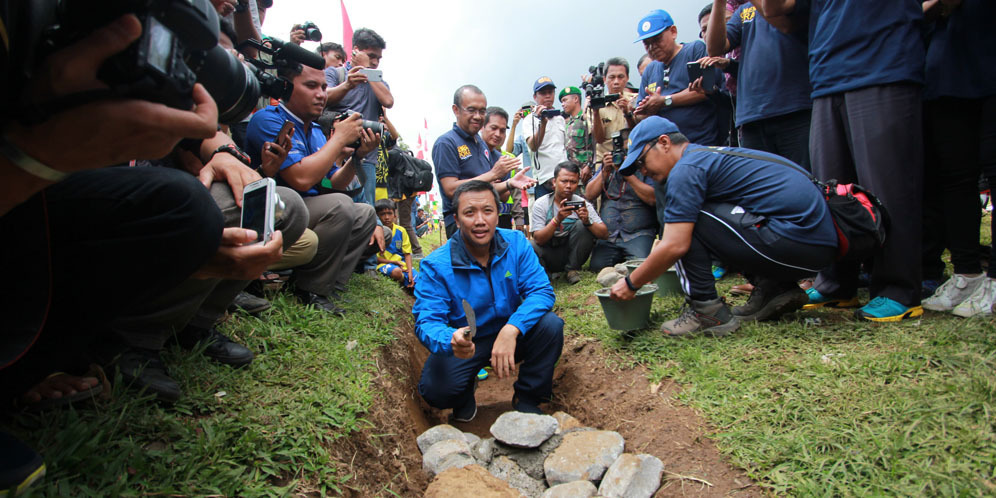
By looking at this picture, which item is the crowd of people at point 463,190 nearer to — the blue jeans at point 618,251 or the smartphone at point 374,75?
the smartphone at point 374,75

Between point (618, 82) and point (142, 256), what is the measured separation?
19.1ft

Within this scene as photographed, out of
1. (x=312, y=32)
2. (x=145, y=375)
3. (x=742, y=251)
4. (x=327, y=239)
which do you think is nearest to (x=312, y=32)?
(x=312, y=32)

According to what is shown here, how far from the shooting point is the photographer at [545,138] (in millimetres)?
Answer: 6711

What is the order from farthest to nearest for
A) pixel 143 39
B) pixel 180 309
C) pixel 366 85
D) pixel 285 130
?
pixel 366 85 → pixel 285 130 → pixel 180 309 → pixel 143 39

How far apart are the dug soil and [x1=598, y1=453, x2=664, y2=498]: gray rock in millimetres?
46

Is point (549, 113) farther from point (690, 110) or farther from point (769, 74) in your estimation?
point (769, 74)

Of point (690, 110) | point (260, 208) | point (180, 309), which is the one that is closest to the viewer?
point (260, 208)

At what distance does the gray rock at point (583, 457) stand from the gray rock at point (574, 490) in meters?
0.10

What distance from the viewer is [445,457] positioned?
240cm

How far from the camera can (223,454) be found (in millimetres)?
1695

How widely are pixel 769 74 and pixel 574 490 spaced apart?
300 cm

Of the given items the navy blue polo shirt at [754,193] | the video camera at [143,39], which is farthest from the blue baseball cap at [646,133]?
the video camera at [143,39]

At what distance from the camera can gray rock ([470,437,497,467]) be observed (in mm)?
2436

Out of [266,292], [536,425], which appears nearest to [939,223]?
[536,425]
